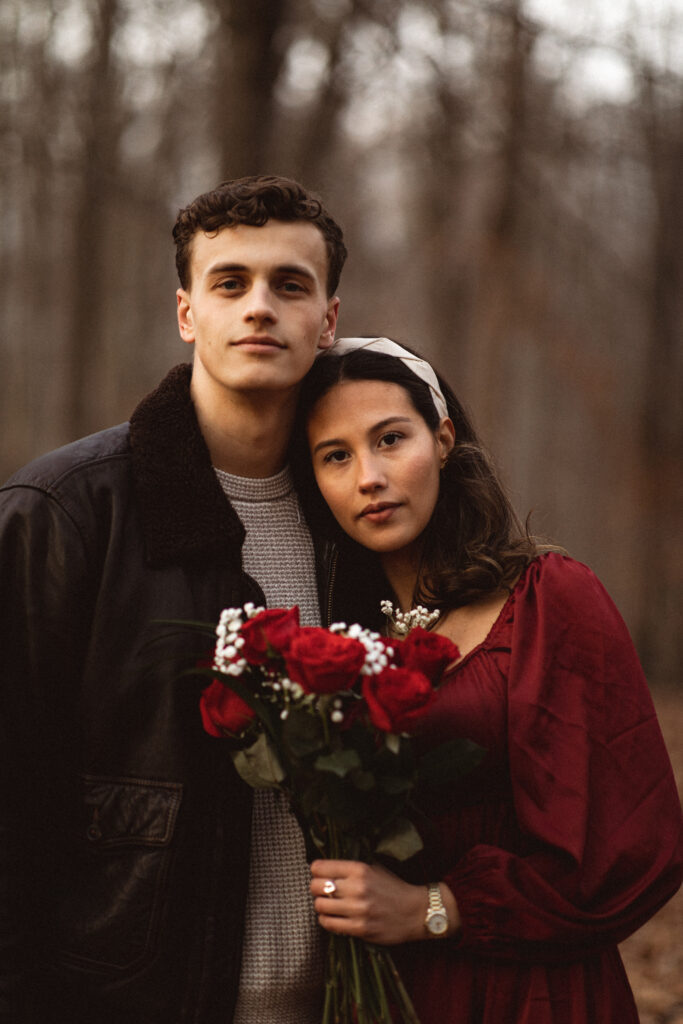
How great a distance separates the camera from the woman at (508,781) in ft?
7.70

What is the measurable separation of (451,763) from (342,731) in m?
0.25

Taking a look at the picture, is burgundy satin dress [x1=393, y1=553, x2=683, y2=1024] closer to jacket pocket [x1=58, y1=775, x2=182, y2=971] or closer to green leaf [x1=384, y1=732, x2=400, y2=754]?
green leaf [x1=384, y1=732, x2=400, y2=754]

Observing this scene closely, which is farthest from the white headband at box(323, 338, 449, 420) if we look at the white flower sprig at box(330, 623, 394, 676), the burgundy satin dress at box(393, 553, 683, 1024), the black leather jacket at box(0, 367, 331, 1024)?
the white flower sprig at box(330, 623, 394, 676)

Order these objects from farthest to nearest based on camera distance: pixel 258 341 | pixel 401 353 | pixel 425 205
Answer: pixel 425 205
pixel 401 353
pixel 258 341

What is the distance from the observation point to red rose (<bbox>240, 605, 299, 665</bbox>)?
83.6 inches

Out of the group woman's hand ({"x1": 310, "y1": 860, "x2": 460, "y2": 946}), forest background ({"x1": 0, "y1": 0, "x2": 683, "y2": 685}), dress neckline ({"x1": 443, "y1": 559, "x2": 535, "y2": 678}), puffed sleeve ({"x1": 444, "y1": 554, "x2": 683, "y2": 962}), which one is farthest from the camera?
forest background ({"x1": 0, "y1": 0, "x2": 683, "y2": 685})

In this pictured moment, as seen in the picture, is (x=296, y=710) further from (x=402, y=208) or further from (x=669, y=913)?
(x=402, y=208)

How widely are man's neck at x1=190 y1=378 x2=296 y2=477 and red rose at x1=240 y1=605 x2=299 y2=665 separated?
0.88 meters

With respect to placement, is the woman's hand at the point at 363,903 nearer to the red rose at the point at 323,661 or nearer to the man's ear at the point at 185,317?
the red rose at the point at 323,661

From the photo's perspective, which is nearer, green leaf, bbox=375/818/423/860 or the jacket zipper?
green leaf, bbox=375/818/423/860

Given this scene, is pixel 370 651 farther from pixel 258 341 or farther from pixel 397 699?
pixel 258 341

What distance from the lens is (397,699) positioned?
204 cm

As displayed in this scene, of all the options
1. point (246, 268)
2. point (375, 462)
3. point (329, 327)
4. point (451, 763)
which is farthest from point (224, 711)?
point (329, 327)

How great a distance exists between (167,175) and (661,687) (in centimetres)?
932
